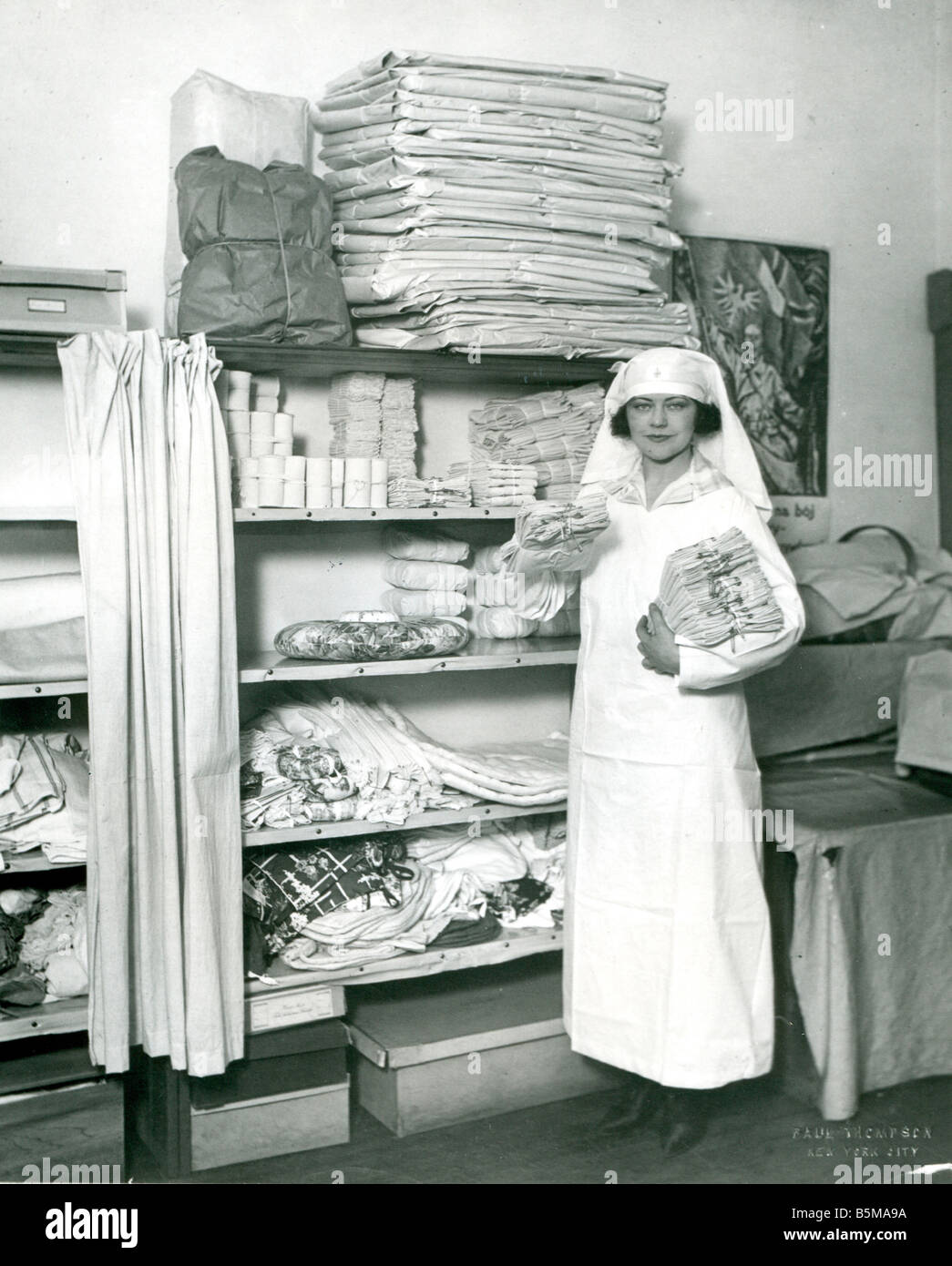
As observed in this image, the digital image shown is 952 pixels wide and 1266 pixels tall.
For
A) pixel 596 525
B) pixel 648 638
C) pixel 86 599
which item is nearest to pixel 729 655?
pixel 648 638

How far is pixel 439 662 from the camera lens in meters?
3.66

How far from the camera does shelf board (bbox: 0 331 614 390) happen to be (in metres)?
3.27

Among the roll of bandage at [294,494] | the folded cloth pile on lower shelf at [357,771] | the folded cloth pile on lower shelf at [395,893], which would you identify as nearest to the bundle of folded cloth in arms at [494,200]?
the roll of bandage at [294,494]

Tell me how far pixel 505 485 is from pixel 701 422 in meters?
0.61

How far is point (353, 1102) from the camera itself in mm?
3869

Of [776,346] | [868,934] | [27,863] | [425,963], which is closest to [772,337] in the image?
[776,346]

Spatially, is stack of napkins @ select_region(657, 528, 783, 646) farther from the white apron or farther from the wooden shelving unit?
the wooden shelving unit

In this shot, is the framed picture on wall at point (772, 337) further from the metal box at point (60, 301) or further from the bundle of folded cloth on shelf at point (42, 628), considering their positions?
the bundle of folded cloth on shelf at point (42, 628)

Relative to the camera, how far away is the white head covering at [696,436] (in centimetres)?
337

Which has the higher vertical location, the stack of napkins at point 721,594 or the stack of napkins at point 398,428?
the stack of napkins at point 398,428

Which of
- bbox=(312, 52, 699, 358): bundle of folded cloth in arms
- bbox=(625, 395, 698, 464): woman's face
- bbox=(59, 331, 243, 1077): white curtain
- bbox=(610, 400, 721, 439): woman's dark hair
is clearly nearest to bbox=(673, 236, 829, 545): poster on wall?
bbox=(312, 52, 699, 358): bundle of folded cloth in arms

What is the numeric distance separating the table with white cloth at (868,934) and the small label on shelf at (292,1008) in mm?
1331

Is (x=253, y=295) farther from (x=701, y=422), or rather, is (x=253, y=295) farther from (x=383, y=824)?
(x=383, y=824)

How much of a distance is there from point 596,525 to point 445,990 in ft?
5.28
